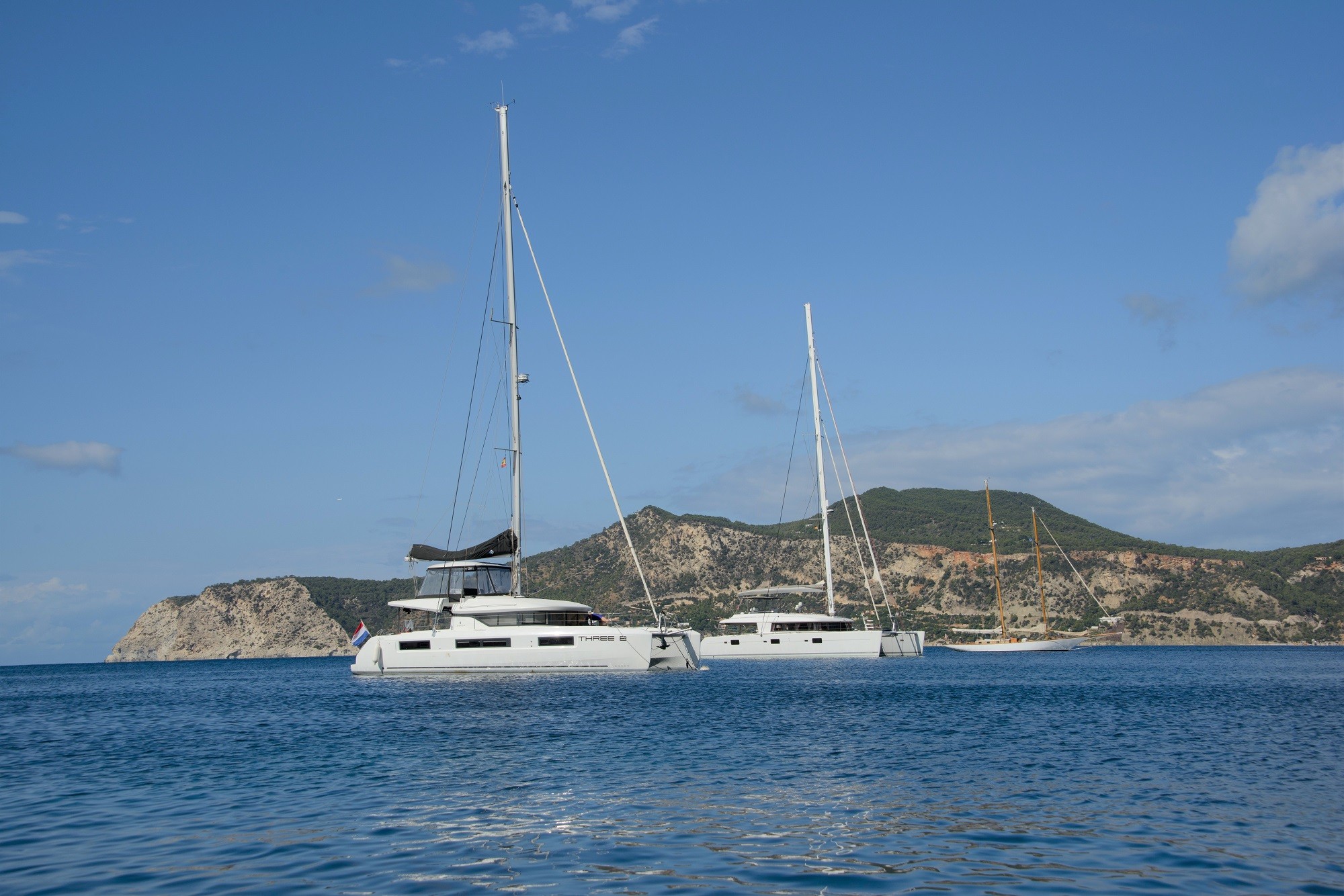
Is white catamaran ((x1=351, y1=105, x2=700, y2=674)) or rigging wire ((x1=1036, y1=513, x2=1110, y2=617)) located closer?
white catamaran ((x1=351, y1=105, x2=700, y2=674))

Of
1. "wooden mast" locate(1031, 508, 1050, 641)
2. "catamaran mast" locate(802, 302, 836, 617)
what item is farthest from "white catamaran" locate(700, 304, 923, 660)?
"wooden mast" locate(1031, 508, 1050, 641)

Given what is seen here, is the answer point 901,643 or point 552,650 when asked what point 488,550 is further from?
point 901,643

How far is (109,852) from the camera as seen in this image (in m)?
13.3

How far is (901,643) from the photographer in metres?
71.6

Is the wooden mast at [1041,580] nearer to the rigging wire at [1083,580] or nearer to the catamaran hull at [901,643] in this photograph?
the rigging wire at [1083,580]

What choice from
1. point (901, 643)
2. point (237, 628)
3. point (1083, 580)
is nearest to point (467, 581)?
point (901, 643)

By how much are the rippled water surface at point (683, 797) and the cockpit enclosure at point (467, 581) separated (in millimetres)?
11858

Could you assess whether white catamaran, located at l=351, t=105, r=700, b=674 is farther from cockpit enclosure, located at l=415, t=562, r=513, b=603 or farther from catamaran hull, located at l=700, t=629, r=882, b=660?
catamaran hull, located at l=700, t=629, r=882, b=660

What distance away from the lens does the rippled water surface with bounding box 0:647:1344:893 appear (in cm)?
1162

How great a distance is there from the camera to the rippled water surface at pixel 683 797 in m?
11.6

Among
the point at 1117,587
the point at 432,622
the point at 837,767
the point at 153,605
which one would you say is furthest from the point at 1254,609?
the point at 153,605

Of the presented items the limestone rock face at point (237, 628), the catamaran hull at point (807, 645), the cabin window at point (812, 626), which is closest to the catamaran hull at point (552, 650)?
the catamaran hull at point (807, 645)

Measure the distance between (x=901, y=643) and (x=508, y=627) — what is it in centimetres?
3539

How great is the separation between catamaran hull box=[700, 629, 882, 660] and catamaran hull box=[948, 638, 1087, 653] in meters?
34.6
